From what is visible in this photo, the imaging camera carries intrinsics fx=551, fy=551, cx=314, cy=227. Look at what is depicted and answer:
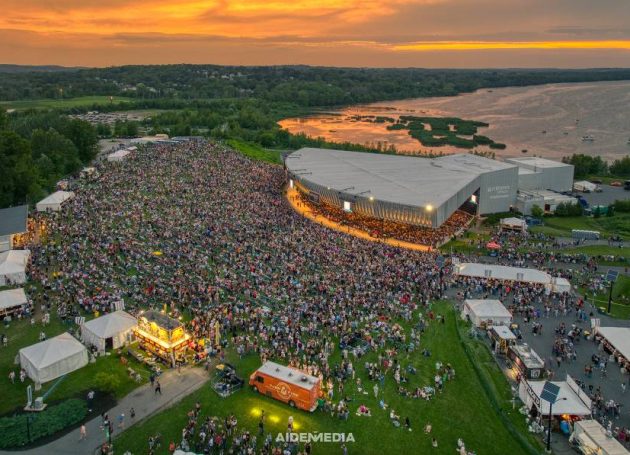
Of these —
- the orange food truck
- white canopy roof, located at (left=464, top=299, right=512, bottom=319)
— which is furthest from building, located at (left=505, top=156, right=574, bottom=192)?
the orange food truck

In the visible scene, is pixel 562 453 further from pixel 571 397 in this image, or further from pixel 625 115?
pixel 625 115

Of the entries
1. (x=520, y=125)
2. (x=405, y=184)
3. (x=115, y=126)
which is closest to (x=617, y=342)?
(x=405, y=184)

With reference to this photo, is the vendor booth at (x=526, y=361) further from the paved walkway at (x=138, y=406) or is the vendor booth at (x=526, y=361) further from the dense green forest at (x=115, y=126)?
the dense green forest at (x=115, y=126)

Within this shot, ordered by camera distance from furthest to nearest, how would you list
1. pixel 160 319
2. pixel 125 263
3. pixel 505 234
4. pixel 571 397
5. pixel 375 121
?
pixel 375 121
pixel 505 234
pixel 125 263
pixel 160 319
pixel 571 397

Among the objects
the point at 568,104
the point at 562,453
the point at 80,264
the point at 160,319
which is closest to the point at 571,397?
the point at 562,453

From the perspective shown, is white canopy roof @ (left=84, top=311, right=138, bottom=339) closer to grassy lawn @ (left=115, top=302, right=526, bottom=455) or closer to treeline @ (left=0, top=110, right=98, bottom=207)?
grassy lawn @ (left=115, top=302, right=526, bottom=455)

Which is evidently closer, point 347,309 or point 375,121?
point 347,309
